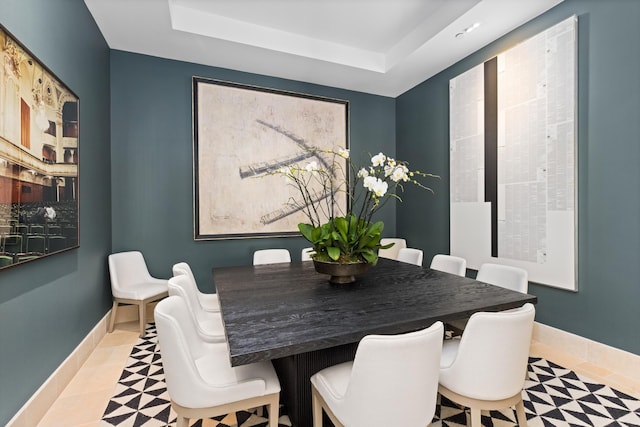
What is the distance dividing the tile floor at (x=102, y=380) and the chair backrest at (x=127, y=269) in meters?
0.52

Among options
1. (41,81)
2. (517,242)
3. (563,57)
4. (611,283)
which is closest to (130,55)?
(41,81)

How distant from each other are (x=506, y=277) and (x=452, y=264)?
19.9 inches

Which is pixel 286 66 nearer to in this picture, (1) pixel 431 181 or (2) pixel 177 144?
(2) pixel 177 144

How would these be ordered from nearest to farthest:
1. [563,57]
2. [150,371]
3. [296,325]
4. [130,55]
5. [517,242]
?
[296,325] → [150,371] → [563,57] → [517,242] → [130,55]

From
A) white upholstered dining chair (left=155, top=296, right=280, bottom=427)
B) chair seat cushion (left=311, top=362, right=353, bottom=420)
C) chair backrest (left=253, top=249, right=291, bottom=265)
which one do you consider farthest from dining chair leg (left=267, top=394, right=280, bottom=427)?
chair backrest (left=253, top=249, right=291, bottom=265)

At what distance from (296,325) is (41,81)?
1.99 meters

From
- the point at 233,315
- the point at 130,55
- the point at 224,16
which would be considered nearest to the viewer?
the point at 233,315

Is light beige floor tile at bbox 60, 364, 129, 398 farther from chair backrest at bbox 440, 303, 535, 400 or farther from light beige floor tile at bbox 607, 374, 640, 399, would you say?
light beige floor tile at bbox 607, 374, 640, 399

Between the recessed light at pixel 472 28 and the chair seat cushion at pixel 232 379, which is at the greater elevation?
the recessed light at pixel 472 28

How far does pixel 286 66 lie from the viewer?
367 centimetres

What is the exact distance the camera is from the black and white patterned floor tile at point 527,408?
→ 169 centimetres

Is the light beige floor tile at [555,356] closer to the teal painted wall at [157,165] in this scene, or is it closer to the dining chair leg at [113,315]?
the teal painted wall at [157,165]

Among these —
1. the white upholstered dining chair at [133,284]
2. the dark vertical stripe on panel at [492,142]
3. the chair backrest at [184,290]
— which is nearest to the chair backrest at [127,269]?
the white upholstered dining chair at [133,284]

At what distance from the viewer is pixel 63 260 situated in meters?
2.08
